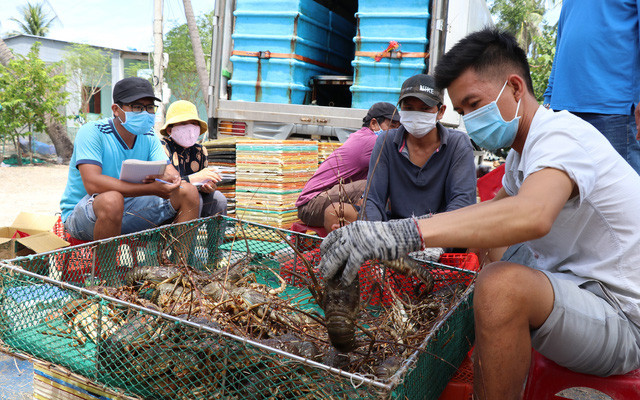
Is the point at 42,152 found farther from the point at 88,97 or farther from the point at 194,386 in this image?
the point at 194,386

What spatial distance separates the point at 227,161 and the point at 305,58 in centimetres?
179

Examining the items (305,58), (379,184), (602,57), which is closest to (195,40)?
(305,58)

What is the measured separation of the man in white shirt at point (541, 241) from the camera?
1712mm

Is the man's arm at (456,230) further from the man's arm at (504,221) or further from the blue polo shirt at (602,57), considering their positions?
the blue polo shirt at (602,57)

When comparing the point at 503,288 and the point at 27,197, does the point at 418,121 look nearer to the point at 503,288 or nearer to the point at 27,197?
the point at 503,288

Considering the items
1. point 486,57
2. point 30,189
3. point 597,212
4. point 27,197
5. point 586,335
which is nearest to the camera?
point 586,335

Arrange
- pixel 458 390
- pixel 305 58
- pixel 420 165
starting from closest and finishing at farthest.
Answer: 1. pixel 458 390
2. pixel 420 165
3. pixel 305 58

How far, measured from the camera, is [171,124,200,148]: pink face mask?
5094 mm

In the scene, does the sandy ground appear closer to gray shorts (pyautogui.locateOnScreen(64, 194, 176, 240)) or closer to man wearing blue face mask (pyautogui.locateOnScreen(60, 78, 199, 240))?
gray shorts (pyautogui.locateOnScreen(64, 194, 176, 240))

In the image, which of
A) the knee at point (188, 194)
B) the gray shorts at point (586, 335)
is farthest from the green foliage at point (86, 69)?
the gray shorts at point (586, 335)

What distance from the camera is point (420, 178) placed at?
4039 millimetres

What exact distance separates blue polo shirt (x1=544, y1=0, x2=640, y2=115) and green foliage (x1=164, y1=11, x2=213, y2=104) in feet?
94.5

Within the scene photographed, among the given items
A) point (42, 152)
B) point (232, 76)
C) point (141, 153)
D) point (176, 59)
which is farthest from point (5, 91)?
point (141, 153)

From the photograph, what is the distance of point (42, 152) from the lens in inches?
867
